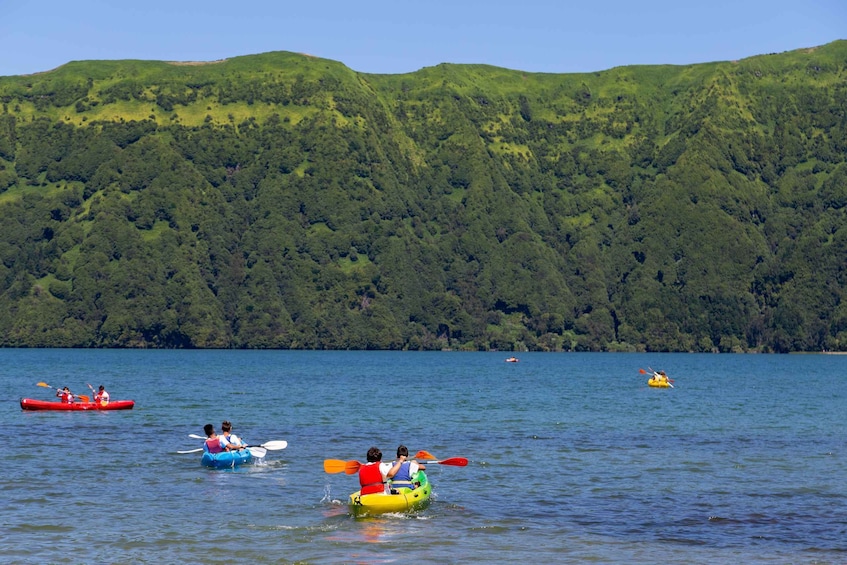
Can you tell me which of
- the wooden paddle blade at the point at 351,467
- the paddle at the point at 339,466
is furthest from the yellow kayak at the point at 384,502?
the paddle at the point at 339,466

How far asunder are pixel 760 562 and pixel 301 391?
8402 centimetres

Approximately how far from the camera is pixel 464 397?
335 ft

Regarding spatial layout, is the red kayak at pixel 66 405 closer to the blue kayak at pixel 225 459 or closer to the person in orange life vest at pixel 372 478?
the blue kayak at pixel 225 459

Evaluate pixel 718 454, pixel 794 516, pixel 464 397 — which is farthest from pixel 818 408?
pixel 794 516

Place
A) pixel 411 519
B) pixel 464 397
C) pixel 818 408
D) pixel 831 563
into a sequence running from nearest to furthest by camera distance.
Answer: pixel 831 563 < pixel 411 519 < pixel 818 408 < pixel 464 397

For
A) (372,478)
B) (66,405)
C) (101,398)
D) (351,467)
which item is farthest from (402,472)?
(101,398)

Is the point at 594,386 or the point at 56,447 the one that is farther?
the point at 594,386

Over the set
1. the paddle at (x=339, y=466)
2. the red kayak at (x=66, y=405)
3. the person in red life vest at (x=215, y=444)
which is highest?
the paddle at (x=339, y=466)

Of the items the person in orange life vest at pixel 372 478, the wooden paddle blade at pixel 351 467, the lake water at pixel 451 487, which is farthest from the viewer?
the wooden paddle blade at pixel 351 467

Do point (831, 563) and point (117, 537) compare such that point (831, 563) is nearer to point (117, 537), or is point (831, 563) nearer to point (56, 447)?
point (117, 537)

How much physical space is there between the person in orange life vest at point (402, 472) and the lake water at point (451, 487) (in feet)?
3.74

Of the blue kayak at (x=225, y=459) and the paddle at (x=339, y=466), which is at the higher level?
the paddle at (x=339, y=466)

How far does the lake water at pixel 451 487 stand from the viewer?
98.3ft

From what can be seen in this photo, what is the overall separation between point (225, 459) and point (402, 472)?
43.0ft
